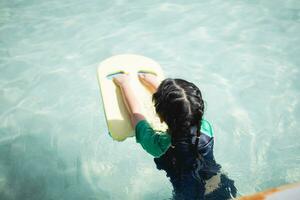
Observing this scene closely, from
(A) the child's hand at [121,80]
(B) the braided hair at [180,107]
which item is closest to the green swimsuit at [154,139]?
(B) the braided hair at [180,107]

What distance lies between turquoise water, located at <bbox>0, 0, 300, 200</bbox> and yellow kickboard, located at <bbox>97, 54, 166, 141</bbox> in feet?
2.27

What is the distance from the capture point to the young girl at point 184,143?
1.66 metres

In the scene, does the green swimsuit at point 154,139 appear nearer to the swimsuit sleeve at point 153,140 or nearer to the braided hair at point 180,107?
the swimsuit sleeve at point 153,140

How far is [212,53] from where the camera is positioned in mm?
4273

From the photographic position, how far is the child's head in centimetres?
164

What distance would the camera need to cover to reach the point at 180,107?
164 cm

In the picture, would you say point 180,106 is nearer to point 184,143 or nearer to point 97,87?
point 184,143

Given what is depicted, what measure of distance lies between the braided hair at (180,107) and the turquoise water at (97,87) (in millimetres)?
1340

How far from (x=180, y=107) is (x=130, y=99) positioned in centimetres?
91

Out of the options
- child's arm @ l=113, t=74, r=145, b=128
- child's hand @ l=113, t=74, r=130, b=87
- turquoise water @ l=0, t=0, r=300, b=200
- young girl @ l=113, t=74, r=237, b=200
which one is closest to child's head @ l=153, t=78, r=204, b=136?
young girl @ l=113, t=74, r=237, b=200

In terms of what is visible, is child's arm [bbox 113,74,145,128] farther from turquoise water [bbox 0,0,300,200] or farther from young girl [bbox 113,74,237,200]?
turquoise water [bbox 0,0,300,200]

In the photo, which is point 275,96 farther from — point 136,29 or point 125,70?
point 136,29

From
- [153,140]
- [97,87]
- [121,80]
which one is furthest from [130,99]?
[97,87]

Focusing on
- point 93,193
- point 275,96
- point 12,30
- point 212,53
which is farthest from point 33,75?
point 275,96
